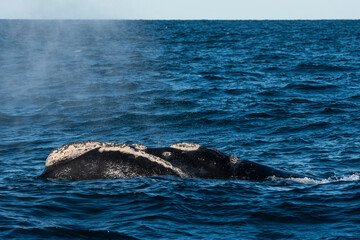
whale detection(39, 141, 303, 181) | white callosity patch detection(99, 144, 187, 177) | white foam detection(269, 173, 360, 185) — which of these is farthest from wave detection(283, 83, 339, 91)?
white callosity patch detection(99, 144, 187, 177)

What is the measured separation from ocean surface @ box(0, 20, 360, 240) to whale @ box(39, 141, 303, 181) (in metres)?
0.18

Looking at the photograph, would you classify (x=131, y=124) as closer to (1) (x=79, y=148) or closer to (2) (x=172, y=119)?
(2) (x=172, y=119)

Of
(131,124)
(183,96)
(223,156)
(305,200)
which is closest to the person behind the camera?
(305,200)

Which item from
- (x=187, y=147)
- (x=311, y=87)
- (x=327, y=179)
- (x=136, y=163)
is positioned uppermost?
(x=311, y=87)

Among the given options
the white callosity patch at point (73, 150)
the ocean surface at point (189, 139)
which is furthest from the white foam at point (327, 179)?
the white callosity patch at point (73, 150)

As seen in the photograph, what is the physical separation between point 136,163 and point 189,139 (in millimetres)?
7517

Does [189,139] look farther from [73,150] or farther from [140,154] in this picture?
[73,150]

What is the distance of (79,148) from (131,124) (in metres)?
9.81

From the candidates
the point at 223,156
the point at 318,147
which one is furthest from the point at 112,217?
the point at 318,147

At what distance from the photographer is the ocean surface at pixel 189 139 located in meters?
10.2

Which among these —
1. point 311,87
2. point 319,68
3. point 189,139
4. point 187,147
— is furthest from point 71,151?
point 319,68

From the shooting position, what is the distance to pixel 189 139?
63.7ft

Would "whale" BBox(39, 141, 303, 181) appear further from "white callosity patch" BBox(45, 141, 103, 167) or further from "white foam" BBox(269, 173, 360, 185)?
"white foam" BBox(269, 173, 360, 185)

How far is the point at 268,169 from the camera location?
42.0ft
